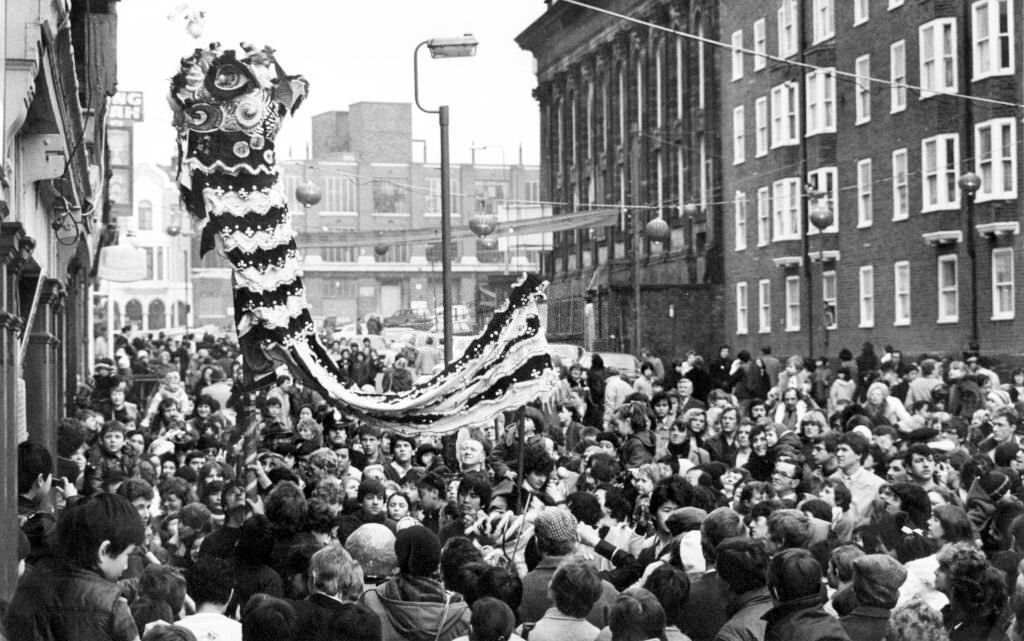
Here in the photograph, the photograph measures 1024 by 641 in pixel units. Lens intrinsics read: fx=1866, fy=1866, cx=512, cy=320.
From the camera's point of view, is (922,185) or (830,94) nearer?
(922,185)

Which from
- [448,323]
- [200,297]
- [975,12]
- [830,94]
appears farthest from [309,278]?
[448,323]

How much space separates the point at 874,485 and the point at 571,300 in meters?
2.66

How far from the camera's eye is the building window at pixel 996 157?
131ft

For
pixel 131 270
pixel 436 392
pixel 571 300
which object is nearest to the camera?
pixel 436 392

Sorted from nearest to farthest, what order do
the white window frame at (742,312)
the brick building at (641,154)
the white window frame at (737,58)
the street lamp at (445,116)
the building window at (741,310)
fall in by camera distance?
1. the street lamp at (445,116)
2. the white window frame at (737,58)
3. the white window frame at (742,312)
4. the building window at (741,310)
5. the brick building at (641,154)

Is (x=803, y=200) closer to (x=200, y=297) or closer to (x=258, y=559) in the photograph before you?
(x=258, y=559)

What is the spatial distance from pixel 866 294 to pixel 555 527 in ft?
127

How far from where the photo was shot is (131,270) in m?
35.2

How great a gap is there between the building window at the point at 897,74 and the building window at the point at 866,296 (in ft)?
14.0

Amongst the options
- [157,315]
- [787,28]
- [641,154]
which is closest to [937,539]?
→ [787,28]

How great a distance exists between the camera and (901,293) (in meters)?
45.0

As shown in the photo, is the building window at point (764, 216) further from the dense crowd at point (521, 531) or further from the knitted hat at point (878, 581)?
the knitted hat at point (878, 581)

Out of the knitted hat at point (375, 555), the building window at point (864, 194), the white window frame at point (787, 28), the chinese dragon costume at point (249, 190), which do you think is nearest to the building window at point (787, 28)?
the white window frame at point (787, 28)

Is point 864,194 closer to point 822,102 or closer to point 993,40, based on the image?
point 822,102
